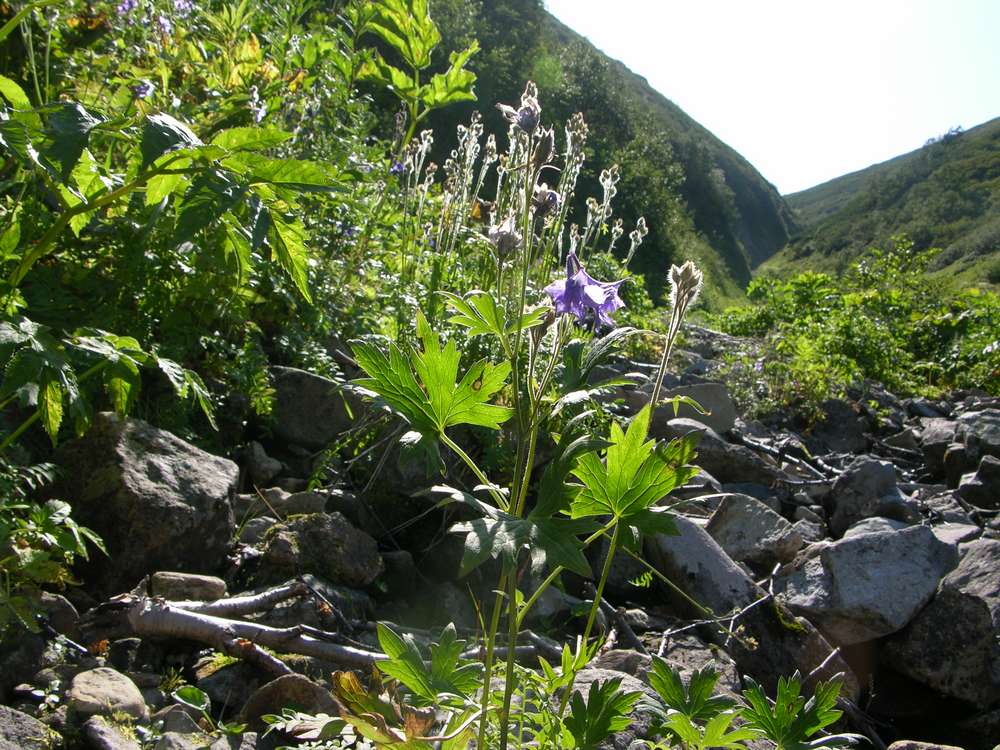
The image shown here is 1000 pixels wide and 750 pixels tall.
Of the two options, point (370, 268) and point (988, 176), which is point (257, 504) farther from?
point (988, 176)

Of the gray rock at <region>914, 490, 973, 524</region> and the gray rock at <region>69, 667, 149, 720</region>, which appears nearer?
the gray rock at <region>69, 667, 149, 720</region>

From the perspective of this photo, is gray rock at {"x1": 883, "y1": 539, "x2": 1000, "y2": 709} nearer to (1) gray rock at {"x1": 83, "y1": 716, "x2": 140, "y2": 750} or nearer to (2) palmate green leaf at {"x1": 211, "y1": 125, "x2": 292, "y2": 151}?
(1) gray rock at {"x1": 83, "y1": 716, "x2": 140, "y2": 750}

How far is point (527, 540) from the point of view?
1.27 meters

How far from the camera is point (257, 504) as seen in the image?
306cm

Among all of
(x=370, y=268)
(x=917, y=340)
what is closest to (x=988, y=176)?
(x=917, y=340)

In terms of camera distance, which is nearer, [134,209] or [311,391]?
[134,209]

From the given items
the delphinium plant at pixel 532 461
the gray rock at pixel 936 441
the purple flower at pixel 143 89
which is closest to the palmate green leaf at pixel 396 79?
the purple flower at pixel 143 89

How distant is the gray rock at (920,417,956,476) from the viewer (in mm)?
5910

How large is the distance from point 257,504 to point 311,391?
2.46 ft

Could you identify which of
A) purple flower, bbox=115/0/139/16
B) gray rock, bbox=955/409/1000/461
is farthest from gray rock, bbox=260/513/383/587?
gray rock, bbox=955/409/1000/461

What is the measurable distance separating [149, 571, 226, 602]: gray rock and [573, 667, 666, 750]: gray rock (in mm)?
1176

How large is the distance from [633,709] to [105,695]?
49.7 inches

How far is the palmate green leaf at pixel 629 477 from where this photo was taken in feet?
4.58

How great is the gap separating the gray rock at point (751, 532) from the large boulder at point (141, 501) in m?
2.30
